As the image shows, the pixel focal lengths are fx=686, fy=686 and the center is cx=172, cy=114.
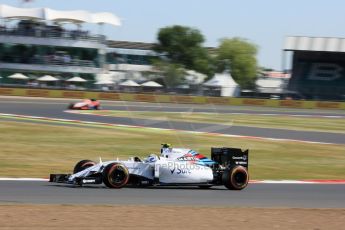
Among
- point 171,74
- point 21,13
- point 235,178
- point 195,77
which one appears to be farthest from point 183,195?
point 195,77

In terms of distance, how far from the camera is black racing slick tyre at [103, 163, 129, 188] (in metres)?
11.7

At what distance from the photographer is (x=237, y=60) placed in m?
99.4

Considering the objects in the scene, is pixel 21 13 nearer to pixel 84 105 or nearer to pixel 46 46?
pixel 46 46

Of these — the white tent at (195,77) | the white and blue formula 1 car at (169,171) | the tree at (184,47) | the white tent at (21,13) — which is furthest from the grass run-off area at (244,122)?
the tree at (184,47)

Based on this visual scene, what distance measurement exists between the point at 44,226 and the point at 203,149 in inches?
543

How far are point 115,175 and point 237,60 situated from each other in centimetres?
8854

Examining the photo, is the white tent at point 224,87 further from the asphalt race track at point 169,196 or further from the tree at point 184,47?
the asphalt race track at point 169,196

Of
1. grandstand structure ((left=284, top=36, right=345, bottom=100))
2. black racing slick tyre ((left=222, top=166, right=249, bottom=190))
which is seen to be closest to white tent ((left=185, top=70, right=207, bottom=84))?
grandstand structure ((left=284, top=36, right=345, bottom=100))

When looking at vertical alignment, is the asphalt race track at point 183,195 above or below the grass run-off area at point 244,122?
below

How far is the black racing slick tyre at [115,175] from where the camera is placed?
11748 millimetres

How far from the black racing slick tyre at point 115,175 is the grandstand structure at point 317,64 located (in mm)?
57688

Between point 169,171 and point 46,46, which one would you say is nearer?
point 169,171

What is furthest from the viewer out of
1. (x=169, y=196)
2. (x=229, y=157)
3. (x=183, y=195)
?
(x=229, y=157)

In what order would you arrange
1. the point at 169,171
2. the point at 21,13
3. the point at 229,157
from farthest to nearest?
the point at 21,13 < the point at 229,157 < the point at 169,171
